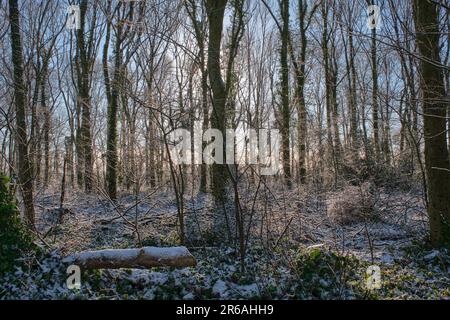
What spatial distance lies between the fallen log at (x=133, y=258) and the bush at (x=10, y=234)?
2.38 feet

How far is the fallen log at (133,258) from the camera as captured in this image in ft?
17.4

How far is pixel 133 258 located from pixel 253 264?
1993 millimetres

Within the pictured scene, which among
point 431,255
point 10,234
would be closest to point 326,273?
point 431,255

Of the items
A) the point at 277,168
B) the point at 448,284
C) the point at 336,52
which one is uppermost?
the point at 336,52

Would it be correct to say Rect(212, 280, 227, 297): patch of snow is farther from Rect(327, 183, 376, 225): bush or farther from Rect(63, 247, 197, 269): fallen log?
Rect(327, 183, 376, 225): bush

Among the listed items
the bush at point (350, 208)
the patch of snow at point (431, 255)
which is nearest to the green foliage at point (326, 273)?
the patch of snow at point (431, 255)

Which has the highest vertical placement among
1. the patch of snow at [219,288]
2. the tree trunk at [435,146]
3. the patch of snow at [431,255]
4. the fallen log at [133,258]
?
the tree trunk at [435,146]

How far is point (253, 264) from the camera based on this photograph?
616 cm

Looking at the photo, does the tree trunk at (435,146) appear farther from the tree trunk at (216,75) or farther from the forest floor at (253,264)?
the tree trunk at (216,75)

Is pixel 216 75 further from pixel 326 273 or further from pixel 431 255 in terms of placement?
pixel 431 255

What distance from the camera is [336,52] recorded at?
19.3 m
